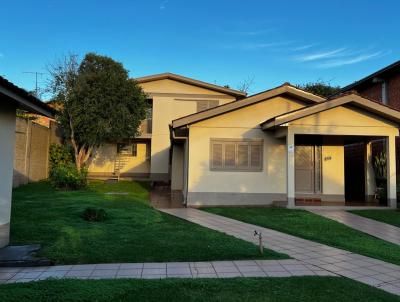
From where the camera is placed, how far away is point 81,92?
19.1 m

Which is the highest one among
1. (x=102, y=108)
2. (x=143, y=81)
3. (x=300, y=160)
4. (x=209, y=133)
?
(x=143, y=81)

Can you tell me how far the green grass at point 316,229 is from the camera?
7533mm

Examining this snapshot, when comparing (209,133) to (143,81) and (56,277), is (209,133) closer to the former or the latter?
(56,277)

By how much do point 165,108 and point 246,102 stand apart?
1091 cm

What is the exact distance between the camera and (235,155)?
1409 centimetres

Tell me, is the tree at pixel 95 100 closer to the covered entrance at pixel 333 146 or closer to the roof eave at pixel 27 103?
the covered entrance at pixel 333 146

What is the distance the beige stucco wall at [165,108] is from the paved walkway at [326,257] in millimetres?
14363

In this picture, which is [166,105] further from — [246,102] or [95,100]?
[246,102]

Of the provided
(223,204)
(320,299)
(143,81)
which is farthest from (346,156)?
(320,299)

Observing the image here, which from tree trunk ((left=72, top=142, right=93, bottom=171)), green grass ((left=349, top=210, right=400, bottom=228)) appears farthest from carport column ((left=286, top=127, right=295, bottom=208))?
tree trunk ((left=72, top=142, right=93, bottom=171))

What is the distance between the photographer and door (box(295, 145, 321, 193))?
15.0 meters

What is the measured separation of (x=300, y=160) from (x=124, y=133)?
9.66 metres

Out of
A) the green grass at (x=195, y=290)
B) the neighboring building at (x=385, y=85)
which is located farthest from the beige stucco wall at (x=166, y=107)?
the green grass at (x=195, y=290)

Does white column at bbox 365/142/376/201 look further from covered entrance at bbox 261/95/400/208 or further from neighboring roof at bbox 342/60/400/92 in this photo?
neighboring roof at bbox 342/60/400/92
